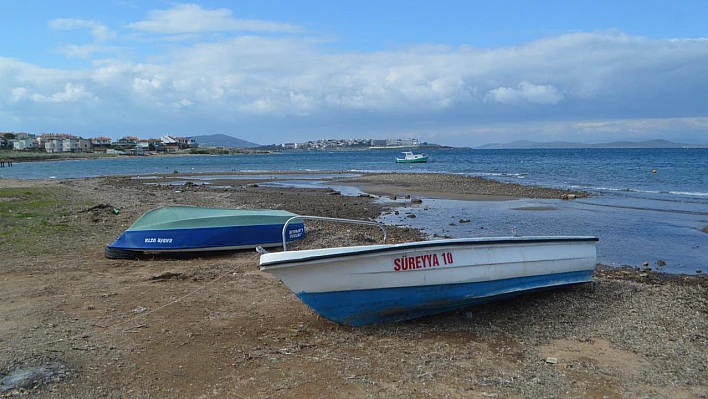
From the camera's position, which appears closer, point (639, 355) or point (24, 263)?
point (639, 355)

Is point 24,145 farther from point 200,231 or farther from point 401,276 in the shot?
point 401,276

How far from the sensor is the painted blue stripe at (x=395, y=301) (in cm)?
629

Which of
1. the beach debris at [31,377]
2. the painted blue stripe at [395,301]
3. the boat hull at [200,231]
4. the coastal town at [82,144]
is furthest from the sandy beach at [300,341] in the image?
the coastal town at [82,144]

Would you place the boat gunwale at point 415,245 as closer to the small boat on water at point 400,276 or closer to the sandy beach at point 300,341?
the small boat on water at point 400,276

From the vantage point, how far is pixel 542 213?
19.2 m

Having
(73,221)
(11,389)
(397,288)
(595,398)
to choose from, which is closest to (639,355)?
(595,398)

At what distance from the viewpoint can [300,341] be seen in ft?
19.5

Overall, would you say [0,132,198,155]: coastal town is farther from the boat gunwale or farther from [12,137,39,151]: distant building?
the boat gunwale

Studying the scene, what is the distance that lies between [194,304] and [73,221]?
901 cm

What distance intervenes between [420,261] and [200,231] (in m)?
5.67

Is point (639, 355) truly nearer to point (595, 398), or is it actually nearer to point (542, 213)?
point (595, 398)

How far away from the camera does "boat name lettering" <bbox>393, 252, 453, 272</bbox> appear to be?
635 cm

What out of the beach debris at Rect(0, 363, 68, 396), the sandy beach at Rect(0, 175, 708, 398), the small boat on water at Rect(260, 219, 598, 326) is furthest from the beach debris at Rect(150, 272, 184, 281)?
the beach debris at Rect(0, 363, 68, 396)

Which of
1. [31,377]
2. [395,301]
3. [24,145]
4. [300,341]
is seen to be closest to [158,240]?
[300,341]
